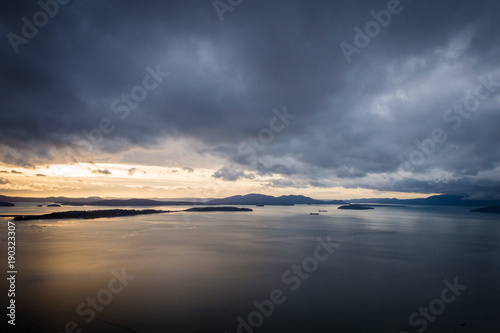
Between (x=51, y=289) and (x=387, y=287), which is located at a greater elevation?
(x=51, y=289)

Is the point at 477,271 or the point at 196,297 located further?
the point at 477,271

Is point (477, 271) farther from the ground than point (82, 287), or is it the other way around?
point (82, 287)

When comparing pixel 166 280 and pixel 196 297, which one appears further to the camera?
pixel 166 280

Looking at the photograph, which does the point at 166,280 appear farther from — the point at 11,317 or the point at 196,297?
the point at 11,317

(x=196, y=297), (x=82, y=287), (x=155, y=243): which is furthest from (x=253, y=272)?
(x=155, y=243)

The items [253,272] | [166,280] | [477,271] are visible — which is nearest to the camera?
[166,280]

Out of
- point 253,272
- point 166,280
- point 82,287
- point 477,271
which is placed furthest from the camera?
point 477,271

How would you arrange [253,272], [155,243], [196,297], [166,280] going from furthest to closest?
[155,243] → [253,272] → [166,280] → [196,297]

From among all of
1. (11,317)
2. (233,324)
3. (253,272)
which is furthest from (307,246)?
(11,317)

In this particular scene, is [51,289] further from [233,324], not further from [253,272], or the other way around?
[253,272]
